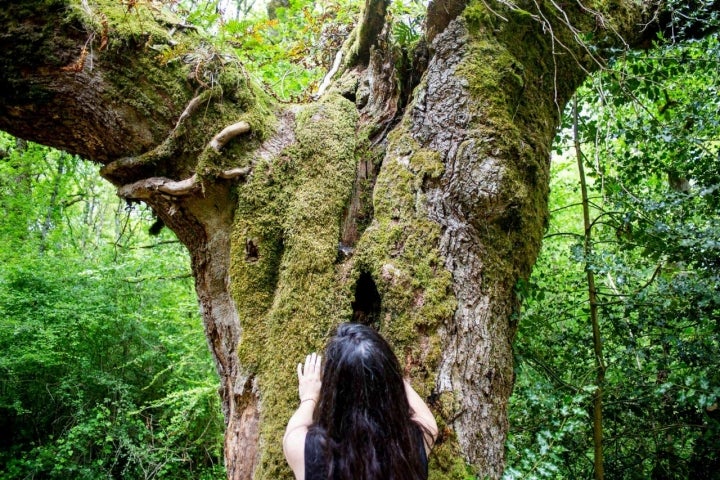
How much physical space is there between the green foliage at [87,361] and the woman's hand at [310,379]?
14.0ft

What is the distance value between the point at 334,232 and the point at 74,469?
252 inches

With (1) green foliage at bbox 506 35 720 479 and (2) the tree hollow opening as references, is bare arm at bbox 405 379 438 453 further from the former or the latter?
(1) green foliage at bbox 506 35 720 479

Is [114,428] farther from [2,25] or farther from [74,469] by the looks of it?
[2,25]

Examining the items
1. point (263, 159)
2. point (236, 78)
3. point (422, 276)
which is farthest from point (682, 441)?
point (236, 78)

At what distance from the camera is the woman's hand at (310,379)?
6.25ft

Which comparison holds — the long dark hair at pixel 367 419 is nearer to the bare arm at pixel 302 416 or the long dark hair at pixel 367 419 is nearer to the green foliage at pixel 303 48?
the bare arm at pixel 302 416

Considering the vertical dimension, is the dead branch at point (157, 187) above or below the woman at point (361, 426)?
above

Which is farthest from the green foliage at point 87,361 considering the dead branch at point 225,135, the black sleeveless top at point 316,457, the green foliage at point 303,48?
the black sleeveless top at point 316,457

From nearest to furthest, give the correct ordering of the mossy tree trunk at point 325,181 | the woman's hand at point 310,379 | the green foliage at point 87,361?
the woman's hand at point 310,379 → the mossy tree trunk at point 325,181 → the green foliage at point 87,361

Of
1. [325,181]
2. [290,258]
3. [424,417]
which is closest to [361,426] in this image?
[424,417]

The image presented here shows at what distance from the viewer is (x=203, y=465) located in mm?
7000

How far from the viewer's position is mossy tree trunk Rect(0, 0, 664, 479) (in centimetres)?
209

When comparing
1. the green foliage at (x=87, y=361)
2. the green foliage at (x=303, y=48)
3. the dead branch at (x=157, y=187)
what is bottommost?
the green foliage at (x=87, y=361)

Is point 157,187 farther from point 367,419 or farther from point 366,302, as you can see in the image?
point 367,419
